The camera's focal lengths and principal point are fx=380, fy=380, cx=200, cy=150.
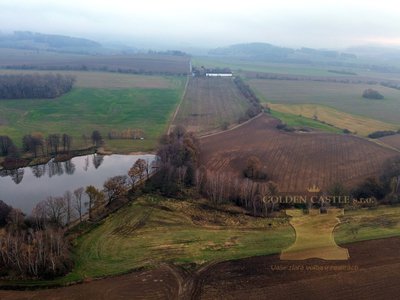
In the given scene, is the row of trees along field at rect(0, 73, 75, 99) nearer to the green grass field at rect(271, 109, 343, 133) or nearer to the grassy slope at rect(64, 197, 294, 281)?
the green grass field at rect(271, 109, 343, 133)

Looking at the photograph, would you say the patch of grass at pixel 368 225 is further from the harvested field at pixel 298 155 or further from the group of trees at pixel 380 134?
the group of trees at pixel 380 134

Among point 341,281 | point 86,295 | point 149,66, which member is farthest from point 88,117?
point 149,66

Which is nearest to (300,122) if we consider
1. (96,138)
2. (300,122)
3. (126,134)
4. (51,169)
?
(300,122)

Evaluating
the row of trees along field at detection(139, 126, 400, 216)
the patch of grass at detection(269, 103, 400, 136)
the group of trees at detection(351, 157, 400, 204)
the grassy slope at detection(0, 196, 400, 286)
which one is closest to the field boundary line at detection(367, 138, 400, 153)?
the patch of grass at detection(269, 103, 400, 136)

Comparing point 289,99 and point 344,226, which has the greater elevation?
point 289,99

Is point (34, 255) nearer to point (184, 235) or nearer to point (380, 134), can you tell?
point (184, 235)

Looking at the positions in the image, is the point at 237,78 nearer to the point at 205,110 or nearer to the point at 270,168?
the point at 205,110
